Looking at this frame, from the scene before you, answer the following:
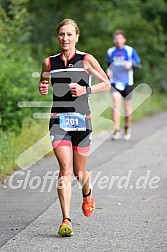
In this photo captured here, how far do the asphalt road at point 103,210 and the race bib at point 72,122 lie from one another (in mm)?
937

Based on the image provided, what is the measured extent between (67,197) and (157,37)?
21649 mm

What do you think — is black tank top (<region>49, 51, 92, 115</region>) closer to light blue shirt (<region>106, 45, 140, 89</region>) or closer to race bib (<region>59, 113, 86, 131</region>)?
race bib (<region>59, 113, 86, 131</region>)

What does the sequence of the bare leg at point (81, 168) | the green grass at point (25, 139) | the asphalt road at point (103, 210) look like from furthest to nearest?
the green grass at point (25, 139), the bare leg at point (81, 168), the asphalt road at point (103, 210)

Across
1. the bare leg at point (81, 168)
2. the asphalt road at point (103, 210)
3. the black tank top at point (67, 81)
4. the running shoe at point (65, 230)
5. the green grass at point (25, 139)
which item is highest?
the black tank top at point (67, 81)

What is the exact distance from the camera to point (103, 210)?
8.76m

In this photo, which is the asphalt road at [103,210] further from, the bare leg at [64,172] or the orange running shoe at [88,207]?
the bare leg at [64,172]

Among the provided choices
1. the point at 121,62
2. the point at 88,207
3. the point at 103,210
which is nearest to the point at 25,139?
the point at 121,62

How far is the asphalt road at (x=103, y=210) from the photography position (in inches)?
279

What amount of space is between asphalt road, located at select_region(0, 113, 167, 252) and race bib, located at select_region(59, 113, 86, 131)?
0.94m

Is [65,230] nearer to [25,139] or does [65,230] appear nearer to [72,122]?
[72,122]

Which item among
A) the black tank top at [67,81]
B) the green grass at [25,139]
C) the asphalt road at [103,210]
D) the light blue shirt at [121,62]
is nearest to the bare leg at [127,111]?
the light blue shirt at [121,62]

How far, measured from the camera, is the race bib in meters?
7.60

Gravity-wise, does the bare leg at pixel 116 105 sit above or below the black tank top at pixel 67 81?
below

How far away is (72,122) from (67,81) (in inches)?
14.8
